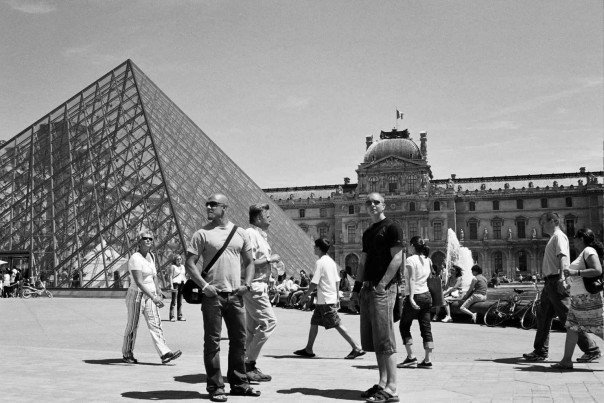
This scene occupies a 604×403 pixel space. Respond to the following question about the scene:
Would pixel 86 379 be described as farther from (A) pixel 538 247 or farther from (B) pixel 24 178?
(A) pixel 538 247

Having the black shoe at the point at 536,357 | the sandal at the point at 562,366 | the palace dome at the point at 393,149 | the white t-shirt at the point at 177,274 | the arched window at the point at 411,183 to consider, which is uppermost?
the palace dome at the point at 393,149

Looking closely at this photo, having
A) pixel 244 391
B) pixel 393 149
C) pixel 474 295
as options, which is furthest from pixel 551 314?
pixel 393 149

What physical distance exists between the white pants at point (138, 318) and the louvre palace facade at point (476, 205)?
2743 inches

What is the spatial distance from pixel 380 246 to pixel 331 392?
1.23 meters

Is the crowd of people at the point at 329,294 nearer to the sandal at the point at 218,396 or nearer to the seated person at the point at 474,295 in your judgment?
the sandal at the point at 218,396

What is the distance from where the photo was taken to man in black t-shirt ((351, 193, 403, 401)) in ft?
16.6

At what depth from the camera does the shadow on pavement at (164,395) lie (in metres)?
4.97

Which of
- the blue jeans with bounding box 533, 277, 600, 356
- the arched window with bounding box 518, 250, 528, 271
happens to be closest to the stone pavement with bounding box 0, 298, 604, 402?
the blue jeans with bounding box 533, 277, 600, 356

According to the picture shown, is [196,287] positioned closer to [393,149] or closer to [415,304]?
[415,304]

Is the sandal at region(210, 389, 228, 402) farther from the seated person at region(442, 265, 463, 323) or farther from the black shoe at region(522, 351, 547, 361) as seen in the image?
the seated person at region(442, 265, 463, 323)

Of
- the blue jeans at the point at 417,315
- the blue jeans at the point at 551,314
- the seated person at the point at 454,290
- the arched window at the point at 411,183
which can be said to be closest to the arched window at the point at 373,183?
the arched window at the point at 411,183

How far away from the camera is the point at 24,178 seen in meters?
25.0

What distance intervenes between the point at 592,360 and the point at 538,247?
73.4m

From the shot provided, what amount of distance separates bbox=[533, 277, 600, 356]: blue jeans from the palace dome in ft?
238
